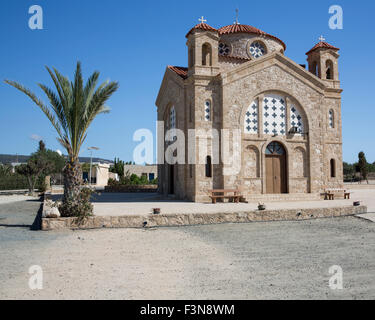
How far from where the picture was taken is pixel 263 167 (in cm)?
1694

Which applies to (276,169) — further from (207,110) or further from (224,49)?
(224,49)

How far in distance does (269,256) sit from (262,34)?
17873 mm

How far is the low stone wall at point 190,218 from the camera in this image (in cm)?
974

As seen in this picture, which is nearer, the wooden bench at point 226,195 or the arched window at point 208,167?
the wooden bench at point 226,195

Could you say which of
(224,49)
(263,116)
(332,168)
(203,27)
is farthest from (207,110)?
(332,168)

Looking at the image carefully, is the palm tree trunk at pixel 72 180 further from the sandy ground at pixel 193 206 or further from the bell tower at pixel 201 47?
the bell tower at pixel 201 47

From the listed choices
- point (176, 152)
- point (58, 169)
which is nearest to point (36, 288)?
point (176, 152)

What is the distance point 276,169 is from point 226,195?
3522mm

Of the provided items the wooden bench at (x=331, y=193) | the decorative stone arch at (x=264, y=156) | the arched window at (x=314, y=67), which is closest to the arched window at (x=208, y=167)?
the decorative stone arch at (x=264, y=156)

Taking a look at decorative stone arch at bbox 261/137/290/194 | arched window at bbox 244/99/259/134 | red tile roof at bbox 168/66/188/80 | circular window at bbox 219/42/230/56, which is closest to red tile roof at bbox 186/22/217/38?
red tile roof at bbox 168/66/188/80

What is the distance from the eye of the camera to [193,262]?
6250 millimetres

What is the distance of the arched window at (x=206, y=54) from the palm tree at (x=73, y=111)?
797 cm

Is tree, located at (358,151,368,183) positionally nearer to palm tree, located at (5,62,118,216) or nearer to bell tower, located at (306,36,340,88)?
bell tower, located at (306,36,340,88)
